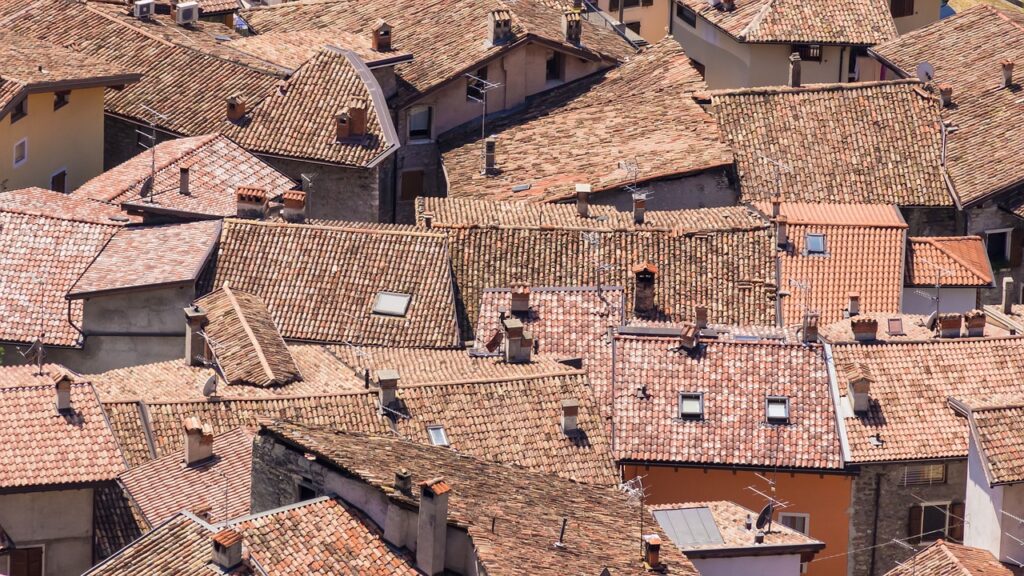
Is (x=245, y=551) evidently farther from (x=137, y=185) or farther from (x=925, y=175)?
(x=925, y=175)

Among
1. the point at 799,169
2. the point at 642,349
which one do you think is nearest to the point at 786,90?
the point at 799,169

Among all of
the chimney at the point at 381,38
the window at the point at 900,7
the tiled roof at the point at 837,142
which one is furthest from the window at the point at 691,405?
the window at the point at 900,7

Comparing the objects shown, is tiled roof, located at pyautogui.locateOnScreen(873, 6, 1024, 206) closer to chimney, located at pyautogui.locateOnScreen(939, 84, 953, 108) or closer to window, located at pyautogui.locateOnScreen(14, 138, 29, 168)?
chimney, located at pyautogui.locateOnScreen(939, 84, 953, 108)

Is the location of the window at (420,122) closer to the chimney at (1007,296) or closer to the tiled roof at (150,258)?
the tiled roof at (150,258)

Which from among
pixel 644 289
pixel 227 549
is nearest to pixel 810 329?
pixel 644 289

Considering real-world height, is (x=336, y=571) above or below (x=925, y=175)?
below

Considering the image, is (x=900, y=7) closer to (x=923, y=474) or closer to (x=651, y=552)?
(x=923, y=474)

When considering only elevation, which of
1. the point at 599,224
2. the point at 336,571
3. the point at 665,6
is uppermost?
the point at 665,6
